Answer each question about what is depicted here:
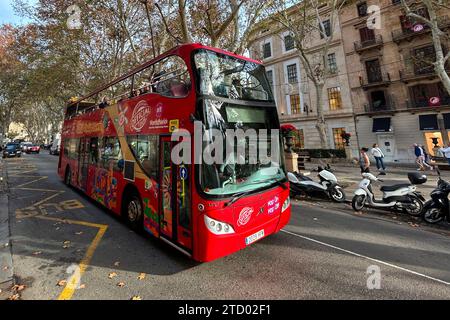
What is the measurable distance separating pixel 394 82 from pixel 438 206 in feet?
66.2

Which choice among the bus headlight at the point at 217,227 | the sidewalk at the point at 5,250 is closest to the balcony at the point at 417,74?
the bus headlight at the point at 217,227

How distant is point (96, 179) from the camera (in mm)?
7469

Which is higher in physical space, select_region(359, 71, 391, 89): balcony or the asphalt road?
select_region(359, 71, 391, 89): balcony

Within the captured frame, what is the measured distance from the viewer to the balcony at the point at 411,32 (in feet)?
59.2

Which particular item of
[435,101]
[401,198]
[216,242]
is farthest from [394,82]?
[216,242]

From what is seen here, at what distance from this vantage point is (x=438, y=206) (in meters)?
5.82

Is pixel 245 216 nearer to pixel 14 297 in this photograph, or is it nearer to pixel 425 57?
pixel 14 297

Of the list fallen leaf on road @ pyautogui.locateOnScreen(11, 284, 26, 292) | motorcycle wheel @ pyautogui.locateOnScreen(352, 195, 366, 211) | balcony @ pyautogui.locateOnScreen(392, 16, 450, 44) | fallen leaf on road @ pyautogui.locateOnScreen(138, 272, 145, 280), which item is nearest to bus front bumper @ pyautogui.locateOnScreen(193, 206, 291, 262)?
fallen leaf on road @ pyautogui.locateOnScreen(138, 272, 145, 280)

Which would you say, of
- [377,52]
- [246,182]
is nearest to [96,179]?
[246,182]

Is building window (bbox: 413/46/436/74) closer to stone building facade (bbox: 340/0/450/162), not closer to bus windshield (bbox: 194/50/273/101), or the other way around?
stone building facade (bbox: 340/0/450/162)

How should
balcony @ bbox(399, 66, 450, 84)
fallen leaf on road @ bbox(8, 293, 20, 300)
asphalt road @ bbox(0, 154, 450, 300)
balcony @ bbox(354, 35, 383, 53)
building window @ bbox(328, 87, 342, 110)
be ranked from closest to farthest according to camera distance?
fallen leaf on road @ bbox(8, 293, 20, 300)
asphalt road @ bbox(0, 154, 450, 300)
balcony @ bbox(399, 66, 450, 84)
balcony @ bbox(354, 35, 383, 53)
building window @ bbox(328, 87, 342, 110)

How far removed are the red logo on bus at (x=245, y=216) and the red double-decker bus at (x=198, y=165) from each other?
0.06ft

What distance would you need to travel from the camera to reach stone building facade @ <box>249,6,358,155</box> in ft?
77.1

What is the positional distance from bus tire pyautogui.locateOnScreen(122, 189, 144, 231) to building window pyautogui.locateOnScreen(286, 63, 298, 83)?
83.1 feet
